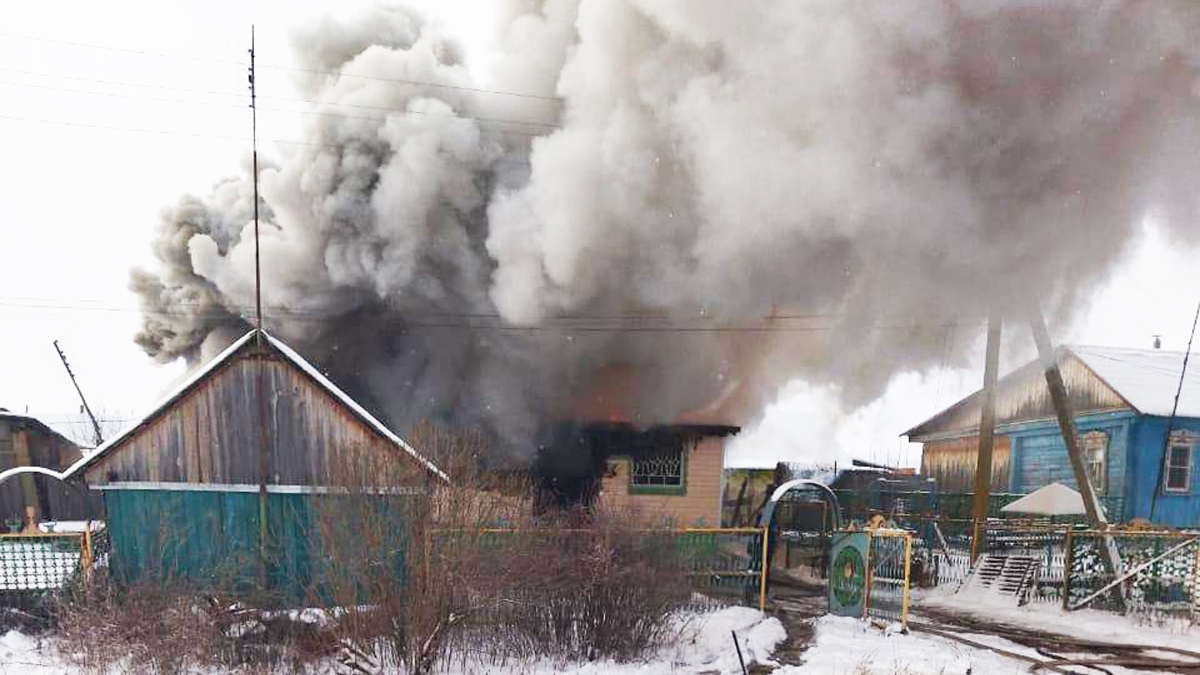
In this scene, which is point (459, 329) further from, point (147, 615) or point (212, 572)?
point (147, 615)

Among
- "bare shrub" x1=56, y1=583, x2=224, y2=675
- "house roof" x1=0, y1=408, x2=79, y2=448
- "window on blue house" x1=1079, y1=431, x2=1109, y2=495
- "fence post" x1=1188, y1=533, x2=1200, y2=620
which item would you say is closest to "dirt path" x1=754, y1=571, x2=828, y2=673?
"fence post" x1=1188, y1=533, x2=1200, y2=620

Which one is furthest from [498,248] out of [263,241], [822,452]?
[822,452]

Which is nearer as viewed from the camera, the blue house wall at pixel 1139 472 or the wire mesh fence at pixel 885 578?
the wire mesh fence at pixel 885 578

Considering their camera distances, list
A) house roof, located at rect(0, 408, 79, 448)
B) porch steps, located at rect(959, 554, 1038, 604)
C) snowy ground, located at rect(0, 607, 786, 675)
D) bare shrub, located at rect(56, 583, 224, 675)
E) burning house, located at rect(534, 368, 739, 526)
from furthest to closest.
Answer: house roof, located at rect(0, 408, 79, 448) → burning house, located at rect(534, 368, 739, 526) → porch steps, located at rect(959, 554, 1038, 604) → snowy ground, located at rect(0, 607, 786, 675) → bare shrub, located at rect(56, 583, 224, 675)

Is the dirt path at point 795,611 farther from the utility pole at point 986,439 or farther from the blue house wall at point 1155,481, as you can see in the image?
the blue house wall at point 1155,481

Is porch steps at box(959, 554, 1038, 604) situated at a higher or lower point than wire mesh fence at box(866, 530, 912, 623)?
lower

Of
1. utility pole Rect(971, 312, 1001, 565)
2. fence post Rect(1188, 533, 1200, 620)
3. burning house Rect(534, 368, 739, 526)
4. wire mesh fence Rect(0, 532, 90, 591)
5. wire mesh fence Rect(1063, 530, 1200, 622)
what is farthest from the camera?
burning house Rect(534, 368, 739, 526)

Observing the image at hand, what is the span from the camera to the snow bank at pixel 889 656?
24.5ft

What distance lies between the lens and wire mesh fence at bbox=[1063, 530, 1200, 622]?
10383 mm

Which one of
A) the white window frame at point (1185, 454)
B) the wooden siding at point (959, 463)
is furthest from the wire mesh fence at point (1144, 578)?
the wooden siding at point (959, 463)

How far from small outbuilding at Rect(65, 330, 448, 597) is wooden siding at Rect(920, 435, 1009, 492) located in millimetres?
20150

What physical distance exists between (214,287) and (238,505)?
40.3 ft

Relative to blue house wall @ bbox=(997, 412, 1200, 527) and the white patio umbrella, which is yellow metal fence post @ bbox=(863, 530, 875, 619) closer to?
the white patio umbrella

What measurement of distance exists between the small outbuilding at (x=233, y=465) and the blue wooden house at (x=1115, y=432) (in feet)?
52.4
